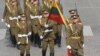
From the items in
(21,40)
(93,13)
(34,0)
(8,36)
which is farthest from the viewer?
(93,13)

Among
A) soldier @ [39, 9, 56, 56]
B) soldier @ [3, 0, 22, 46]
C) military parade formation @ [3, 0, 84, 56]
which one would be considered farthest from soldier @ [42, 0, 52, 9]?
soldier @ [39, 9, 56, 56]

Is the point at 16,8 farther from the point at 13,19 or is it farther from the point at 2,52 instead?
the point at 2,52

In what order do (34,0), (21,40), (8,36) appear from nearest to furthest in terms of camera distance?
(21,40) → (34,0) → (8,36)

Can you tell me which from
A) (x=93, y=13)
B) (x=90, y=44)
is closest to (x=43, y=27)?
(x=90, y=44)

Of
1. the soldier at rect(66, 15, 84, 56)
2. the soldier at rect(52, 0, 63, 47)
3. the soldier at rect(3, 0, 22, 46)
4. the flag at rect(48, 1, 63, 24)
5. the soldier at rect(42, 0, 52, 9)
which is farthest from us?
the soldier at rect(42, 0, 52, 9)

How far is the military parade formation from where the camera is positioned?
18.4 meters

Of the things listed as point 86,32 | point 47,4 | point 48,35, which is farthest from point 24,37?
point 86,32

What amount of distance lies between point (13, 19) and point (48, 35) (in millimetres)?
2317

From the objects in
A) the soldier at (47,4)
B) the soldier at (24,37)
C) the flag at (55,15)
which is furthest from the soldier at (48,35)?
the soldier at (47,4)

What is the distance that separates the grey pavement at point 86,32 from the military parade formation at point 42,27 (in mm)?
361

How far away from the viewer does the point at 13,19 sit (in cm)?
2106

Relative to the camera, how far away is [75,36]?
1839 centimetres

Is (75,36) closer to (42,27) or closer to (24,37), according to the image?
(24,37)

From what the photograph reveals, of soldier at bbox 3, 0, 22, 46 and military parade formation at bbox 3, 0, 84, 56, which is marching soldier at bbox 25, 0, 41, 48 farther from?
soldier at bbox 3, 0, 22, 46
